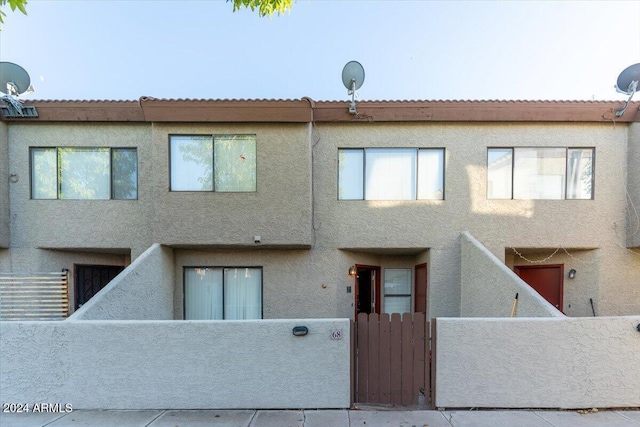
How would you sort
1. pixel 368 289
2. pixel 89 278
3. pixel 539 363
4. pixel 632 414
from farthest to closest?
pixel 368 289 → pixel 89 278 → pixel 539 363 → pixel 632 414

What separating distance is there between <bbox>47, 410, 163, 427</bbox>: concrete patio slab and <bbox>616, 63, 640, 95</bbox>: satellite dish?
12.1 meters

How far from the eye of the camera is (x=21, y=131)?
789cm

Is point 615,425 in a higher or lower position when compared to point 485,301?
lower

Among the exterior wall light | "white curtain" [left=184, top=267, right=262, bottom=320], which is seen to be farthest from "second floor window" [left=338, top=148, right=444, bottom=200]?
the exterior wall light

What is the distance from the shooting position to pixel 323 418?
4492 mm

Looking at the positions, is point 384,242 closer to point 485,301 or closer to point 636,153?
point 485,301

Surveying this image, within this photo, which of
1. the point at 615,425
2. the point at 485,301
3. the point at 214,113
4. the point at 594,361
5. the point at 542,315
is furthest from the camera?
the point at 214,113

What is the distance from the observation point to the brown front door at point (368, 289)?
8.80 m

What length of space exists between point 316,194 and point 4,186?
7.75 meters

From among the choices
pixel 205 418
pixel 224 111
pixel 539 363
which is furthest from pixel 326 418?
pixel 224 111

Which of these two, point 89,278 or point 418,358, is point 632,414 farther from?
point 89,278

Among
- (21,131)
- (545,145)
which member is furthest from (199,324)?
(545,145)

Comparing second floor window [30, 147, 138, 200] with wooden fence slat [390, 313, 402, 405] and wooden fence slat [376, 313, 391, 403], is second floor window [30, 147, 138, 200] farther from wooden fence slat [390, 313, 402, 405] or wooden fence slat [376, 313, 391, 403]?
wooden fence slat [390, 313, 402, 405]

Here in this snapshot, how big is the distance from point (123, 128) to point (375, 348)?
7.99 meters
